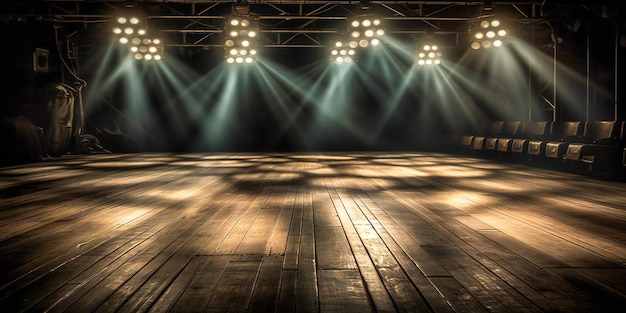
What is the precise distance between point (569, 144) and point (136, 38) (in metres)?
9.55

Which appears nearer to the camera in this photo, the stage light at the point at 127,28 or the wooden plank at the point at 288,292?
the wooden plank at the point at 288,292

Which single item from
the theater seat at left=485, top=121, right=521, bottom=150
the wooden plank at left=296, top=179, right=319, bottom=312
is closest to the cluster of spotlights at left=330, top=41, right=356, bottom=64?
the theater seat at left=485, top=121, right=521, bottom=150

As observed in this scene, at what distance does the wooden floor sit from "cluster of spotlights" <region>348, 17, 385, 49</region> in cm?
509

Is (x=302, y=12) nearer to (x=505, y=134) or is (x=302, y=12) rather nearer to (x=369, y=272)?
(x=505, y=134)

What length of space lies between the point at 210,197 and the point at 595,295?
155 inches

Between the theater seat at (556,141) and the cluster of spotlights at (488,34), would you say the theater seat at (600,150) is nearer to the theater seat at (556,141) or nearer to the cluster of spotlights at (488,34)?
Answer: the theater seat at (556,141)

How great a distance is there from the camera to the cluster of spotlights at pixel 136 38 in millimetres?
10024

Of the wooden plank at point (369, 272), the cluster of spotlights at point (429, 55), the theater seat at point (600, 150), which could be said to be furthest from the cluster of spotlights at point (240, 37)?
the wooden plank at point (369, 272)

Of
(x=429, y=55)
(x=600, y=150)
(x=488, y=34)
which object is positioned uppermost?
(x=488, y=34)

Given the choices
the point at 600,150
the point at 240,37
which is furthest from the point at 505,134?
the point at 240,37

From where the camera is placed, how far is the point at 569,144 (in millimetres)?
8070

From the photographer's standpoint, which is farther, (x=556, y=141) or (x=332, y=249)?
(x=556, y=141)

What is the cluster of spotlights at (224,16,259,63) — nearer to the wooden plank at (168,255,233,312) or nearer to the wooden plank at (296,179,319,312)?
the wooden plank at (296,179,319,312)

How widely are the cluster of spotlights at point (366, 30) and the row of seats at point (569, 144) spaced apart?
3820mm
